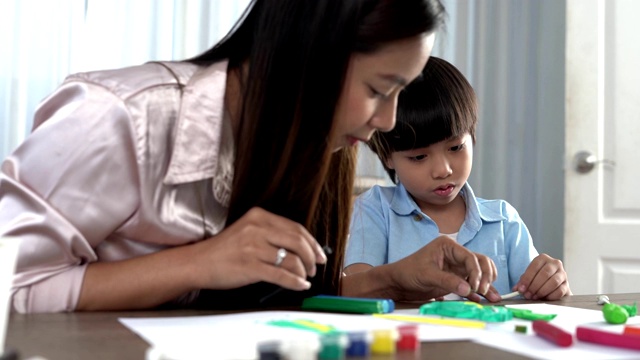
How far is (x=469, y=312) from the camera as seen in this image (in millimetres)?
900

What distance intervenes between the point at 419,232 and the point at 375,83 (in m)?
0.68

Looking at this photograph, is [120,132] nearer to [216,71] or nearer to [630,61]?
[216,71]

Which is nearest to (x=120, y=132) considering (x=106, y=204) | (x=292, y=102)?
(x=106, y=204)

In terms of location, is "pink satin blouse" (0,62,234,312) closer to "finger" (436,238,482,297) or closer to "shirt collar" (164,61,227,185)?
"shirt collar" (164,61,227,185)

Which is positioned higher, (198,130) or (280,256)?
(198,130)

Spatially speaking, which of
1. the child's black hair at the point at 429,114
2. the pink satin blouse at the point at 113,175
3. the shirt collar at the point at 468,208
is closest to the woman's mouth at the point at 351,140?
the pink satin blouse at the point at 113,175

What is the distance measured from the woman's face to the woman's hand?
167 mm

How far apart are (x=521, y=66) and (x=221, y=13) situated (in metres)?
1.15

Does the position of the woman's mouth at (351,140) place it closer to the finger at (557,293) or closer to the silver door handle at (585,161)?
the finger at (557,293)

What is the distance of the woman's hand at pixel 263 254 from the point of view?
2.85 ft

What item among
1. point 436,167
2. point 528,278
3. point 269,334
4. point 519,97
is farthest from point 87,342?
point 519,97

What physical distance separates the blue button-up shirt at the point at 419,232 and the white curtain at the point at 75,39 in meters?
0.97

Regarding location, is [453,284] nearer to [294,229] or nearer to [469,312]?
[469,312]

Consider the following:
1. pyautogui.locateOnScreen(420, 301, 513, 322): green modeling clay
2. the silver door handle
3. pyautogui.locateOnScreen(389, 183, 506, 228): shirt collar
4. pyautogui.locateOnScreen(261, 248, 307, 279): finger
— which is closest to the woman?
pyautogui.locateOnScreen(261, 248, 307, 279): finger
